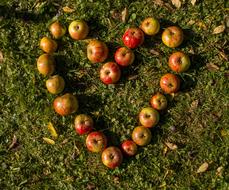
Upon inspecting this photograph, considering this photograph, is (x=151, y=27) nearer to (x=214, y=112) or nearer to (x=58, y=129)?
(x=214, y=112)

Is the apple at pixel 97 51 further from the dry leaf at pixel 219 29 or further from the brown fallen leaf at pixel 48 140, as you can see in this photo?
the dry leaf at pixel 219 29

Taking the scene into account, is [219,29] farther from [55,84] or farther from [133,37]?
[55,84]

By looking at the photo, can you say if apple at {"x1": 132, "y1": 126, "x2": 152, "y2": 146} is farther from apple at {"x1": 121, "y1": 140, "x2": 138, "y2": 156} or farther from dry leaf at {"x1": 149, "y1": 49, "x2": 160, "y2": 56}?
dry leaf at {"x1": 149, "y1": 49, "x2": 160, "y2": 56}

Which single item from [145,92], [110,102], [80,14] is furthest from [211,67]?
[80,14]

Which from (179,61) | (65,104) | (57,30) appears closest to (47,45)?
(57,30)

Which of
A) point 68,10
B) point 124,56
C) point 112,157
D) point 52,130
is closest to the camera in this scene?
point 112,157

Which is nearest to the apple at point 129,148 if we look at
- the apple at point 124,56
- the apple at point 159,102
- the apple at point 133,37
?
the apple at point 159,102

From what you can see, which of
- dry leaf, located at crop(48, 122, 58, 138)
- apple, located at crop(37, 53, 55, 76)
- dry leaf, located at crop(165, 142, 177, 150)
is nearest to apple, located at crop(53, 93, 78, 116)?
dry leaf, located at crop(48, 122, 58, 138)
